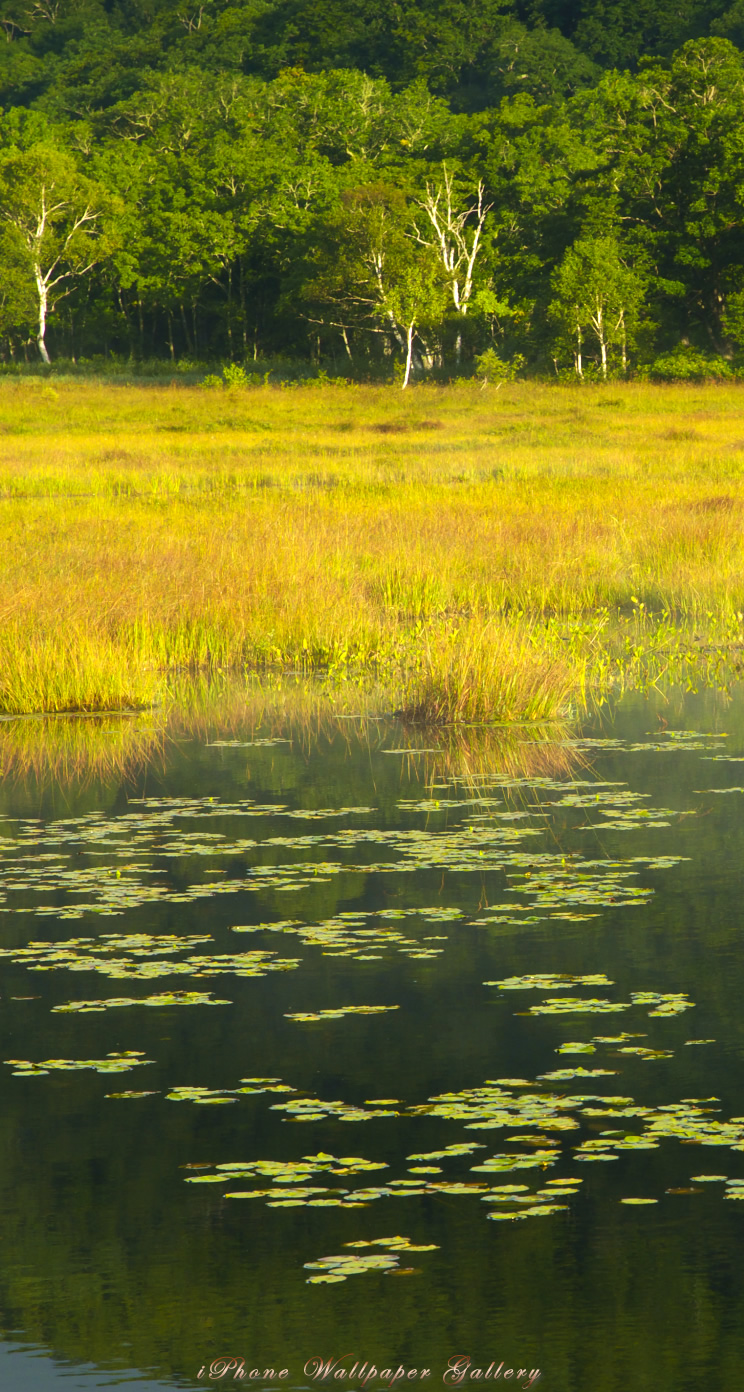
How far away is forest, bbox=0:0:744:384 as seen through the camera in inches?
2734

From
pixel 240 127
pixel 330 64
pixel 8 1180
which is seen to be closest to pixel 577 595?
pixel 8 1180

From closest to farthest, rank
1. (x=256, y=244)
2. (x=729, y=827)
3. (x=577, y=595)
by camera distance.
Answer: (x=729, y=827) < (x=577, y=595) < (x=256, y=244)

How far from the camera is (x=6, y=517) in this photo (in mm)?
22703

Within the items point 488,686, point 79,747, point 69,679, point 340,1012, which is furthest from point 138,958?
point 69,679

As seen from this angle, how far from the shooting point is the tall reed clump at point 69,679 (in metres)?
12.3

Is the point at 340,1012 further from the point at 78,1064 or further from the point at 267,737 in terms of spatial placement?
the point at 267,737

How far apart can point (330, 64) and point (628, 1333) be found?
5563 inches

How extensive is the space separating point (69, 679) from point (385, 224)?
60.9 meters

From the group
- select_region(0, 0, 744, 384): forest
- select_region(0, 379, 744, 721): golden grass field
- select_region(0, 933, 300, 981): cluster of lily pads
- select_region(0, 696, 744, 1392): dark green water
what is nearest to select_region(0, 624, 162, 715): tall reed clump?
select_region(0, 379, 744, 721): golden grass field

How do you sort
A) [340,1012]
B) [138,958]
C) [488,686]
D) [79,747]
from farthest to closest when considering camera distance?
[488,686] → [79,747] → [138,958] → [340,1012]

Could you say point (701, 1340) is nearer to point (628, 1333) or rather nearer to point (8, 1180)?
point (628, 1333)

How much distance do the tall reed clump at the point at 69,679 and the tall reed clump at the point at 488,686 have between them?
207 cm

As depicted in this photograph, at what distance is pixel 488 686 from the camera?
11781 millimetres

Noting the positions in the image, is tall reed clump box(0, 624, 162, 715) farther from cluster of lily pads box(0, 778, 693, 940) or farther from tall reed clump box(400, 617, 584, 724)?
cluster of lily pads box(0, 778, 693, 940)
